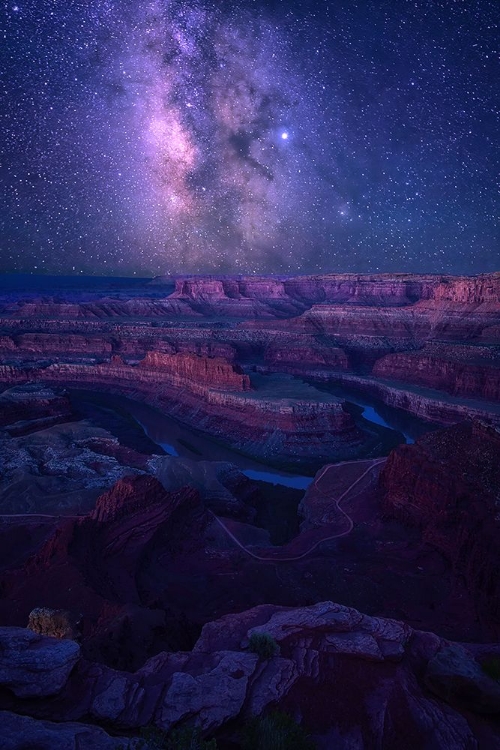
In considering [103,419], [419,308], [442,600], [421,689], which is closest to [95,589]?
[421,689]

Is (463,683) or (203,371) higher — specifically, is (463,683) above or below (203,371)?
above

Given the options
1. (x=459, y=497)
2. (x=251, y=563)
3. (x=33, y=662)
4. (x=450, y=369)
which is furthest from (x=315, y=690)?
(x=450, y=369)

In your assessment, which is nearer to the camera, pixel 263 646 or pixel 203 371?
pixel 263 646

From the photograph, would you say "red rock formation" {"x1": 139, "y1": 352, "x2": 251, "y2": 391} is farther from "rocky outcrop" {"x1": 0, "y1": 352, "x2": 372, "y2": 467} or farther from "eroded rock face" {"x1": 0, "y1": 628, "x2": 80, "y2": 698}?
"eroded rock face" {"x1": 0, "y1": 628, "x2": 80, "y2": 698}

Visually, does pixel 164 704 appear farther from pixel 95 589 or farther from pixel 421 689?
pixel 95 589

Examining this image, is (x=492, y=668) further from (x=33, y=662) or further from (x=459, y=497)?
(x=459, y=497)

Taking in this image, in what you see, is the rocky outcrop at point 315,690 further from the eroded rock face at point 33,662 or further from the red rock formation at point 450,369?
the red rock formation at point 450,369

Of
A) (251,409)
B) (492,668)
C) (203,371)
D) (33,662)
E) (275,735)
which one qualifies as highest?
(33,662)
